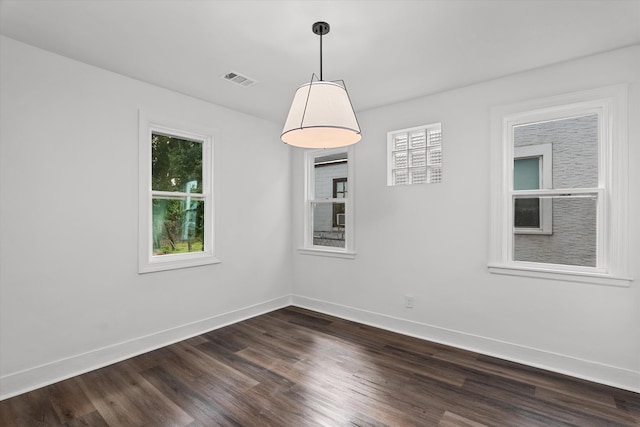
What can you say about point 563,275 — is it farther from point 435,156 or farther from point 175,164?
point 175,164

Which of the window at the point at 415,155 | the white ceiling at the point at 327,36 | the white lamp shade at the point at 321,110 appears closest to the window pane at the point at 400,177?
the window at the point at 415,155

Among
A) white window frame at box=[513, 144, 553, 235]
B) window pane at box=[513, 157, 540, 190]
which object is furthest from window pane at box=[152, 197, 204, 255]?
white window frame at box=[513, 144, 553, 235]

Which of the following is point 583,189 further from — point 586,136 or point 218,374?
point 218,374

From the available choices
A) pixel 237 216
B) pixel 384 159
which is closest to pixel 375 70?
pixel 384 159

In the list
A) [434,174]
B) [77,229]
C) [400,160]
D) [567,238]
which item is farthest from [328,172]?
[77,229]

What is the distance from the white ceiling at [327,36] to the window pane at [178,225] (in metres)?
1.29

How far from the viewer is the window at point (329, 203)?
4.17 m

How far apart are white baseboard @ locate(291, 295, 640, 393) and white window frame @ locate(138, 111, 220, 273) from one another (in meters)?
1.84

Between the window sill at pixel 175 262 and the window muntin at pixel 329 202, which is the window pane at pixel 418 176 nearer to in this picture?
the window muntin at pixel 329 202

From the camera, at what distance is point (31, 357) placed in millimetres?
2484

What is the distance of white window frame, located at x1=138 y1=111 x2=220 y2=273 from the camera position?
315 cm

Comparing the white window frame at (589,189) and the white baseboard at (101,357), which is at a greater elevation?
the white window frame at (589,189)

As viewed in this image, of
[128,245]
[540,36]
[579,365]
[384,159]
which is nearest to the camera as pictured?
[540,36]

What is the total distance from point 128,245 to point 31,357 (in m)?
1.08
